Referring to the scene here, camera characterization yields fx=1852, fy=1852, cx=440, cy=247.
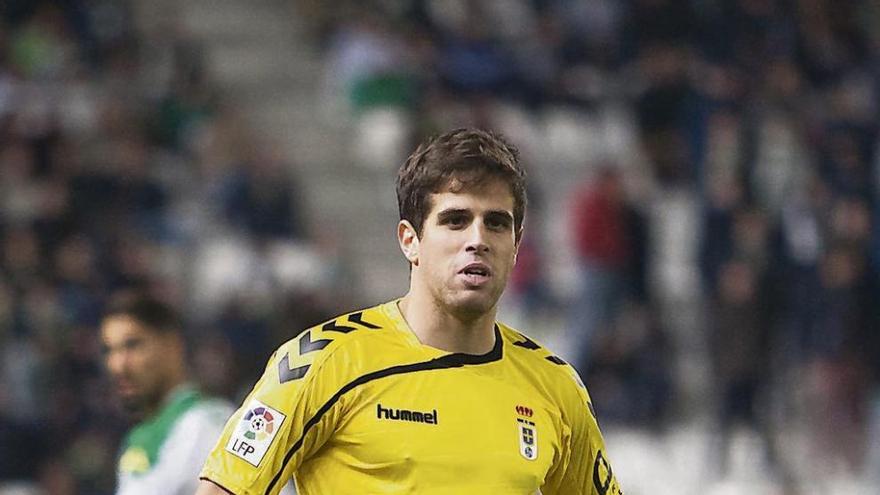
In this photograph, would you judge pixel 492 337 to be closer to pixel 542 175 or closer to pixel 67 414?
pixel 67 414

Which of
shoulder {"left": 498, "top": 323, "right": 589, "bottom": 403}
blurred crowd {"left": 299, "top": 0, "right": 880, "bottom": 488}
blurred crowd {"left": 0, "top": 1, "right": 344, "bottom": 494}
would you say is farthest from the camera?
blurred crowd {"left": 299, "top": 0, "right": 880, "bottom": 488}

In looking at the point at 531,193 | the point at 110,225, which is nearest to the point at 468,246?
the point at 110,225

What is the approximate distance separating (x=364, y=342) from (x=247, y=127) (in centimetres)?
1211

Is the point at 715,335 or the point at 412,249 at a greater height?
the point at 715,335

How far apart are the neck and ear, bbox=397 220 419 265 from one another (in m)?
0.10

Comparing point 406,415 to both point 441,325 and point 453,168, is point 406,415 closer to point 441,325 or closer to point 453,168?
point 441,325

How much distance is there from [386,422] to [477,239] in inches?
19.0

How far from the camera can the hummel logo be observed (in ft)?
14.3

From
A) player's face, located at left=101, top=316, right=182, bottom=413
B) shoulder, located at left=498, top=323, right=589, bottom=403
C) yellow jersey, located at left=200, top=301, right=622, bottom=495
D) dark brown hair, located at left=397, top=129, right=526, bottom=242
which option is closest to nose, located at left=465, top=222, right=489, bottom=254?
dark brown hair, located at left=397, top=129, right=526, bottom=242

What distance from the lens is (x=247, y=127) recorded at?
1638 centimetres

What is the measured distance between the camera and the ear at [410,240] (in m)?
4.50

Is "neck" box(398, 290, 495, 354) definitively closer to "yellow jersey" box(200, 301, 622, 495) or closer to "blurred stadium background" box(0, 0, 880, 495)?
"yellow jersey" box(200, 301, 622, 495)

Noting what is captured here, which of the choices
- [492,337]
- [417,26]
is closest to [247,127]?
[417,26]

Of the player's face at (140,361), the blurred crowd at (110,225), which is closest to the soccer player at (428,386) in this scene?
the player's face at (140,361)
